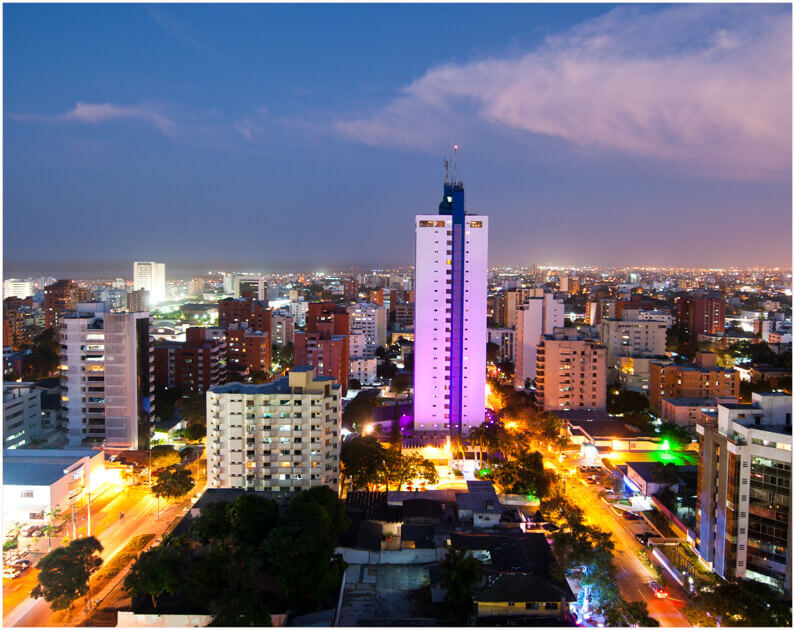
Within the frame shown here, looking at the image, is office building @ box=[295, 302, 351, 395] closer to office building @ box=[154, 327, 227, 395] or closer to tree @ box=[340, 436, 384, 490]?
office building @ box=[154, 327, 227, 395]

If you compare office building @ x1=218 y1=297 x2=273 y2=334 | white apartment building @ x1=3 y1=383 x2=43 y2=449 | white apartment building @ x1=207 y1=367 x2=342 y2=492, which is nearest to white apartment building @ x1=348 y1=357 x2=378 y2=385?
office building @ x1=218 y1=297 x2=273 y2=334

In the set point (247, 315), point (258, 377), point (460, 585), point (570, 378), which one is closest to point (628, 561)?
point (460, 585)

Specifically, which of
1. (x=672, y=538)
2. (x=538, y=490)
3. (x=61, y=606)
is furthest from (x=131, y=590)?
(x=672, y=538)

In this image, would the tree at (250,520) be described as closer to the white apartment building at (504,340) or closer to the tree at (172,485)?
the tree at (172,485)

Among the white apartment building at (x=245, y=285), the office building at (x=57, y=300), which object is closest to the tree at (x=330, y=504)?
the office building at (x=57, y=300)

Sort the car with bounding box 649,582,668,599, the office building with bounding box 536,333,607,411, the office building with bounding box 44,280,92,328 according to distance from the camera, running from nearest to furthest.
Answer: the car with bounding box 649,582,668,599, the office building with bounding box 536,333,607,411, the office building with bounding box 44,280,92,328

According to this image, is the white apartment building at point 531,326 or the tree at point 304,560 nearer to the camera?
the tree at point 304,560
